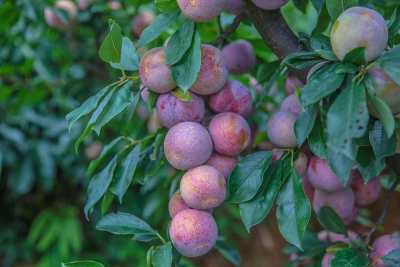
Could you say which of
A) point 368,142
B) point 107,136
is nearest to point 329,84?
point 368,142

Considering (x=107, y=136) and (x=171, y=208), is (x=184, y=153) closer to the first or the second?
(x=171, y=208)

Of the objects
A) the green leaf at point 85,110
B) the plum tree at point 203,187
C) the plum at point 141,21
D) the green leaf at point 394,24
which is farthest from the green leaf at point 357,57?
the plum at point 141,21

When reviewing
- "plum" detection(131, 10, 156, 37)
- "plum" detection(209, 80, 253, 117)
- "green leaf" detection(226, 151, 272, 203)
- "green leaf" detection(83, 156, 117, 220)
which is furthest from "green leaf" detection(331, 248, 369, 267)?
"plum" detection(131, 10, 156, 37)

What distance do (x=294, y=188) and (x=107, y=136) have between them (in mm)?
1231

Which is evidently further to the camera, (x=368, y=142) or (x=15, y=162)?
(x=15, y=162)

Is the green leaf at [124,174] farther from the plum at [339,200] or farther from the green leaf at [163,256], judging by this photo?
the plum at [339,200]

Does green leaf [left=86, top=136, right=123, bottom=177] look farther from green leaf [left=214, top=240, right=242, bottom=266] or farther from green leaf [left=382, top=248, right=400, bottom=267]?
green leaf [left=382, top=248, right=400, bottom=267]

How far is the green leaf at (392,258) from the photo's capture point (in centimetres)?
57

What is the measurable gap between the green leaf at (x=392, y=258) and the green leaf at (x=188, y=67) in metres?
0.36

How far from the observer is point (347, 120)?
0.41 m

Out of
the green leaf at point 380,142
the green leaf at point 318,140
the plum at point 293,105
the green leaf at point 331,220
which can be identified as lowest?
the green leaf at point 331,220

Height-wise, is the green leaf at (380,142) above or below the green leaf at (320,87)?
below

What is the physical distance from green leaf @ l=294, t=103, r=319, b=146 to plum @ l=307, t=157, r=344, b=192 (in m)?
0.12

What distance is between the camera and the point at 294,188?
0.57 meters
